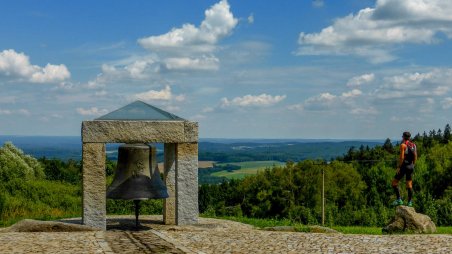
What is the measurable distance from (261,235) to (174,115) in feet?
12.4

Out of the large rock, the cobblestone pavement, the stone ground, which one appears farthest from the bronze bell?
the large rock

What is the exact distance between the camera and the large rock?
15203mm

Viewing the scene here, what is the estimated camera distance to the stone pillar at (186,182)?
48.9 ft

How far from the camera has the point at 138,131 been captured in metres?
14.5

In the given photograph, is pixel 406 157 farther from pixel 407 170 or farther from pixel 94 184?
pixel 94 184

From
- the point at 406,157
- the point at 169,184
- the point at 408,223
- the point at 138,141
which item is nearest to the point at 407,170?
the point at 406,157

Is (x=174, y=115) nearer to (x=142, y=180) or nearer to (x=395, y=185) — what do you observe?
(x=142, y=180)

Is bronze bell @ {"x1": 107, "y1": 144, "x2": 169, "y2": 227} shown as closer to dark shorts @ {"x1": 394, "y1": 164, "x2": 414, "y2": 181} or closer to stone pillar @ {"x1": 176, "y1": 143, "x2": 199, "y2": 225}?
stone pillar @ {"x1": 176, "y1": 143, "x2": 199, "y2": 225}

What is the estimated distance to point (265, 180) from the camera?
191ft

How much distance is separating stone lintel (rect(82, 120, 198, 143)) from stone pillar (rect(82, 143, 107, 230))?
0.85 ft

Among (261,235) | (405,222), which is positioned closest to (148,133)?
(261,235)

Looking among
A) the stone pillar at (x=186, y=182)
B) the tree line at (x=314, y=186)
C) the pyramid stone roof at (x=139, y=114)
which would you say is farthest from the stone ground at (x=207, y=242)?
the tree line at (x=314, y=186)

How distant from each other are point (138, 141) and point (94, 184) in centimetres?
144

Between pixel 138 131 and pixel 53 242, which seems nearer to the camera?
pixel 53 242
